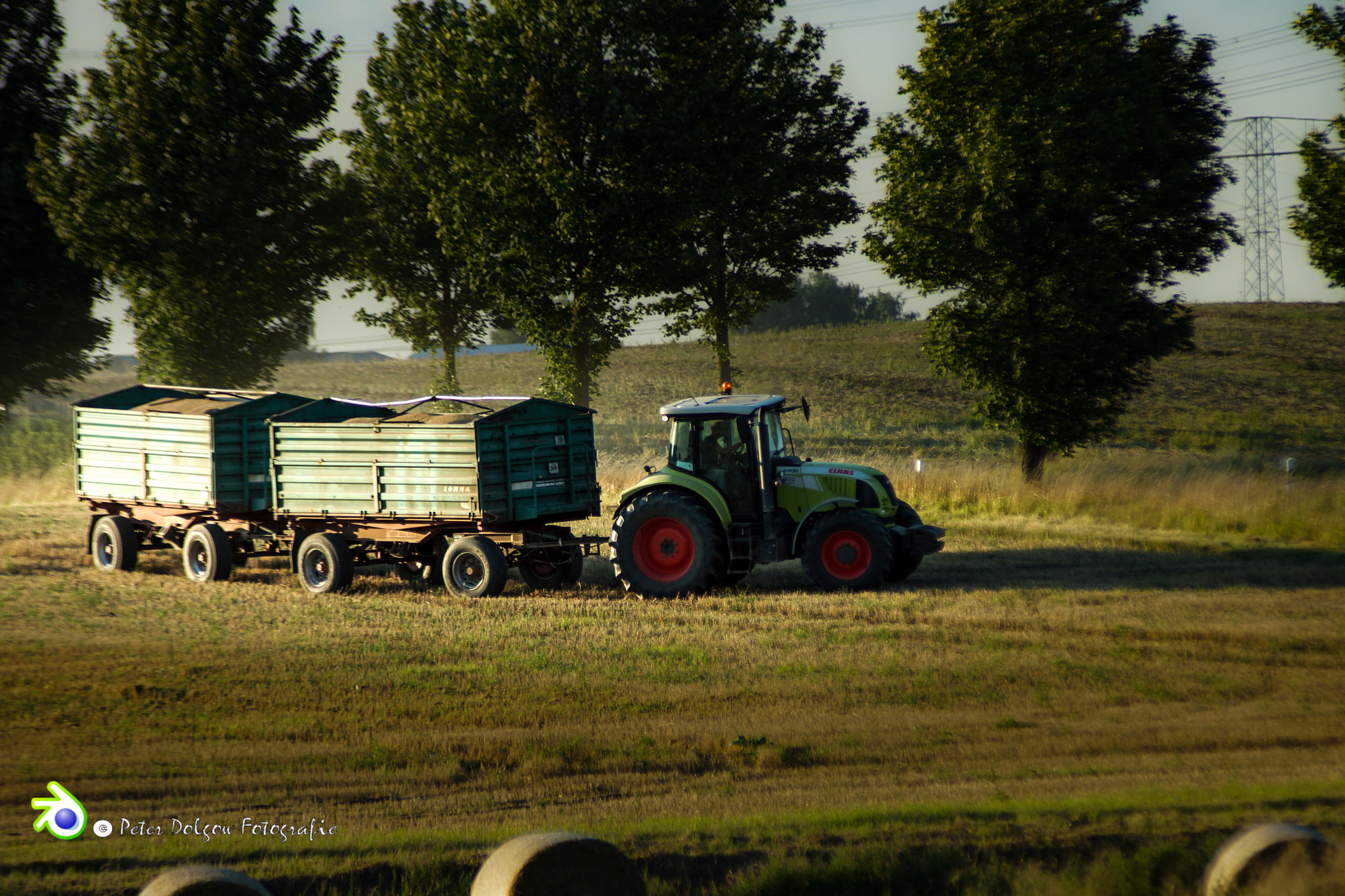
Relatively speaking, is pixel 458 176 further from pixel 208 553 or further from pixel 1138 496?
pixel 1138 496

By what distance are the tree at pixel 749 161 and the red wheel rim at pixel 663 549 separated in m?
10.2

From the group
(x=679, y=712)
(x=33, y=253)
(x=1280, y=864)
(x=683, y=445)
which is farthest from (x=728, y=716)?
(x=33, y=253)

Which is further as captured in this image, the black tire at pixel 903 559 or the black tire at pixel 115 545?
the black tire at pixel 115 545

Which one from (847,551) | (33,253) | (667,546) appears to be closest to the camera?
(847,551)

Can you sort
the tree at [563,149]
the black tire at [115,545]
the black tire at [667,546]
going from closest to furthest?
the black tire at [667,546] → the black tire at [115,545] → the tree at [563,149]

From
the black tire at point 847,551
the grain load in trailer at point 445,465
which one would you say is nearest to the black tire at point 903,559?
the black tire at point 847,551

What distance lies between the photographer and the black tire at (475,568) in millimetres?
12633

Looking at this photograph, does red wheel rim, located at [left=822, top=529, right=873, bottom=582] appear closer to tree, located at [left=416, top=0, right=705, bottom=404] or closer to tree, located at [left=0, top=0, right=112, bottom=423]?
tree, located at [left=416, top=0, right=705, bottom=404]

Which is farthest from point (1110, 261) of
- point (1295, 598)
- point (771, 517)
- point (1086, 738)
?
point (1086, 738)

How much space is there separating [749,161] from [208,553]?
14.5 meters

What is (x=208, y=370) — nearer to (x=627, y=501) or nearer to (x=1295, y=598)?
(x=627, y=501)

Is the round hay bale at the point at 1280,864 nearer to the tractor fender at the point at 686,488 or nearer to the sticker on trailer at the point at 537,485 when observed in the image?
the tractor fender at the point at 686,488

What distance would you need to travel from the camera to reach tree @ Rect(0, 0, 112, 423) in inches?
963

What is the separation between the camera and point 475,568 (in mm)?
12875
